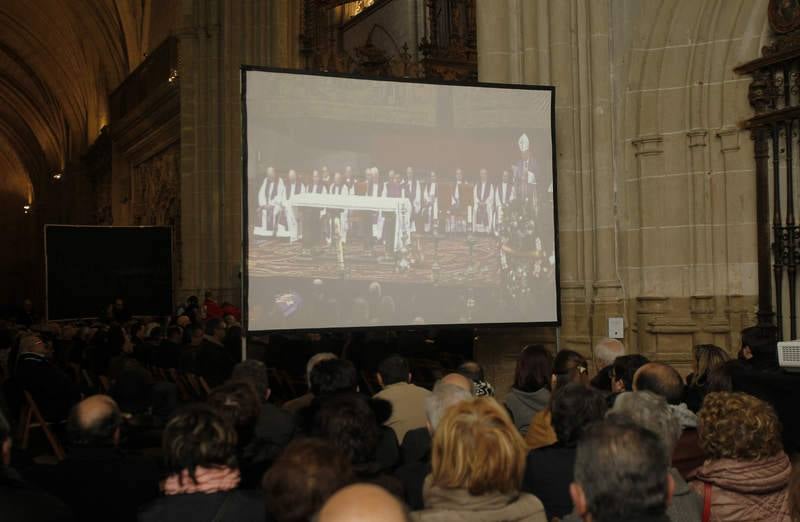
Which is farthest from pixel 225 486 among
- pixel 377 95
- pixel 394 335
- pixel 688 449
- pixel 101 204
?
pixel 101 204

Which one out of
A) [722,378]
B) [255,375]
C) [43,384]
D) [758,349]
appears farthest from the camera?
[43,384]

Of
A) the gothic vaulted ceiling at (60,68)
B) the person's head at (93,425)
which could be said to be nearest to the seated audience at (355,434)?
the person's head at (93,425)

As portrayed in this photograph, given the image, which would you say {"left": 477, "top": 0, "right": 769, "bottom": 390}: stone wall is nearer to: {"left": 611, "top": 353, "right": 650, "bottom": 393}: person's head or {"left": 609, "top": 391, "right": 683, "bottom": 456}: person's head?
{"left": 611, "top": 353, "right": 650, "bottom": 393}: person's head

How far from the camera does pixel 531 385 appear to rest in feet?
17.1

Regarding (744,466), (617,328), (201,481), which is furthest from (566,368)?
(201,481)

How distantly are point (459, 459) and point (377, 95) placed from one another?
5883mm

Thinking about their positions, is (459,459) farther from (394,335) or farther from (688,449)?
(394,335)

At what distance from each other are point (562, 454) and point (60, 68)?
31482 millimetres

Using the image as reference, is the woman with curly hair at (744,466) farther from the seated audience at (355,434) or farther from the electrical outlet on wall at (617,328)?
the electrical outlet on wall at (617,328)

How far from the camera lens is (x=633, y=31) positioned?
902cm

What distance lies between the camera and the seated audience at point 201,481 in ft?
9.68

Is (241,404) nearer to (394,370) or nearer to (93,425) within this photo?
(93,425)

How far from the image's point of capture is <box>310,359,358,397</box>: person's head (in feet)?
15.9

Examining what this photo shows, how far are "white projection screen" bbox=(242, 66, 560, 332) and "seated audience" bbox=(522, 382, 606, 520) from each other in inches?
175
